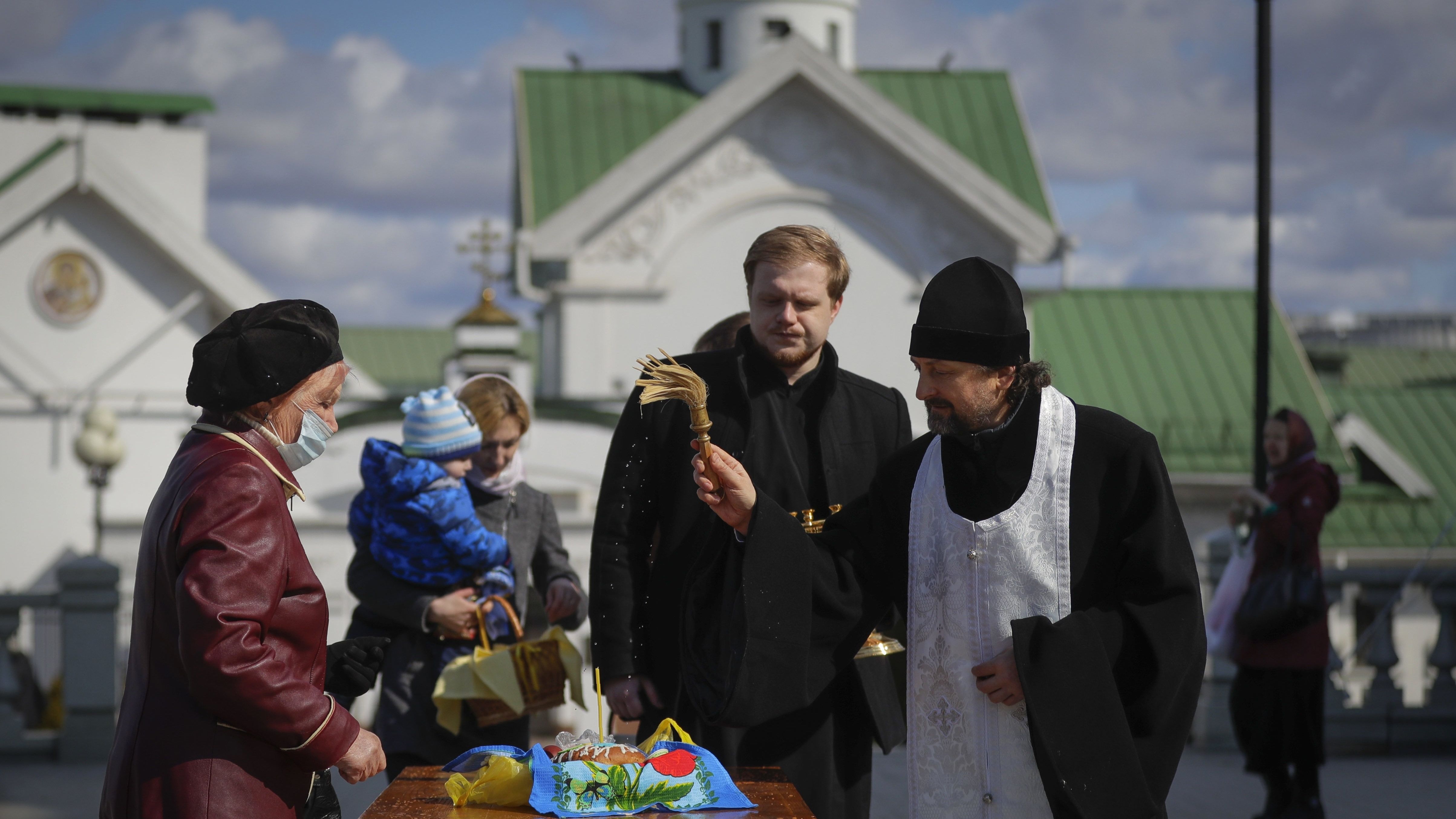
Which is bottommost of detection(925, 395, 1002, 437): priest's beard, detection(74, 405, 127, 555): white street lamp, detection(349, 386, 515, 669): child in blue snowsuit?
detection(74, 405, 127, 555): white street lamp

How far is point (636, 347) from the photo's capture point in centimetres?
1998

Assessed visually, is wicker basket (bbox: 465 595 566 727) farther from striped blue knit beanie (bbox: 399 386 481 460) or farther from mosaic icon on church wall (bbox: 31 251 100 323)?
mosaic icon on church wall (bbox: 31 251 100 323)

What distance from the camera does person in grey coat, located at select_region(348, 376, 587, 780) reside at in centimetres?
505

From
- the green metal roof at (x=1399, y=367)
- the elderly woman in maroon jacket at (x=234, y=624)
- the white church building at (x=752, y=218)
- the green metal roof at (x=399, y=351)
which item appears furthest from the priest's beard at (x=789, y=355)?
the green metal roof at (x=399, y=351)

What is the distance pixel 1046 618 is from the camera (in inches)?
140

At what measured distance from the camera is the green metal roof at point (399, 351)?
40.1 metres

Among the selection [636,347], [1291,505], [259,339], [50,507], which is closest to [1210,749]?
[1291,505]

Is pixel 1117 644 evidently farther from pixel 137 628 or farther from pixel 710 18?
pixel 710 18

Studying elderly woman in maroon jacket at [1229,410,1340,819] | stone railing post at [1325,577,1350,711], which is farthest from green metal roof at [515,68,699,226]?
elderly woman in maroon jacket at [1229,410,1340,819]

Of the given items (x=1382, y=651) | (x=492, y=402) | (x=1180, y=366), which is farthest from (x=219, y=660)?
(x=1180, y=366)

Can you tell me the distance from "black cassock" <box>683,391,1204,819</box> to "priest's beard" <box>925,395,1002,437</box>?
0.04m

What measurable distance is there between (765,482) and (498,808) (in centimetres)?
142

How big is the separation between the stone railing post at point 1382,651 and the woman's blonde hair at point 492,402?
6345 mm

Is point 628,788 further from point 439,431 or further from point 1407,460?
point 1407,460
